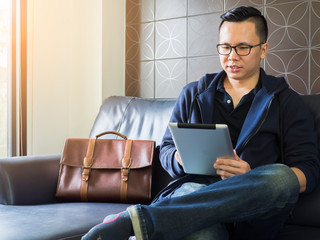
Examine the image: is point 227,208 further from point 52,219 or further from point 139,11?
point 139,11

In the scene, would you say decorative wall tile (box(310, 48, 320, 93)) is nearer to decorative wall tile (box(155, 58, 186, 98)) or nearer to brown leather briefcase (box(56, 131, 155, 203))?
decorative wall tile (box(155, 58, 186, 98))

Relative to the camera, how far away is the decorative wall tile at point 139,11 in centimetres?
251

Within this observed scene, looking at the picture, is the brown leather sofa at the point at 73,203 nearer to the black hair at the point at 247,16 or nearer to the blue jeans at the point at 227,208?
the blue jeans at the point at 227,208

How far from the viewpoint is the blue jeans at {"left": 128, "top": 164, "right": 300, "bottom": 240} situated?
3.27 ft

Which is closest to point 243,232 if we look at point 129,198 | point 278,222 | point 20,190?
point 278,222

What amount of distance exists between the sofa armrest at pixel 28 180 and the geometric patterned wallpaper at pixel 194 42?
0.95 metres

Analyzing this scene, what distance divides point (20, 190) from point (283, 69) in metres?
1.41

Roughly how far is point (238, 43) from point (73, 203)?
0.95 meters

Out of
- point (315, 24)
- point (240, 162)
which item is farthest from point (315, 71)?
point (240, 162)

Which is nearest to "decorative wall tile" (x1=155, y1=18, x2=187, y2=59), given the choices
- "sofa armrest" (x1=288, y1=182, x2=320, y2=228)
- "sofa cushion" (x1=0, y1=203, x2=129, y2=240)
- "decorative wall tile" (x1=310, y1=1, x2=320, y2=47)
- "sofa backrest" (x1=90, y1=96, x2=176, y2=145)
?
"sofa backrest" (x1=90, y1=96, x2=176, y2=145)

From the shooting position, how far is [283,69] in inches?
80.0

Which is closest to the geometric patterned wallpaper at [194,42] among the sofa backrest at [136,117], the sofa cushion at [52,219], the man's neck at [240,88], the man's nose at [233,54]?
the sofa backrest at [136,117]

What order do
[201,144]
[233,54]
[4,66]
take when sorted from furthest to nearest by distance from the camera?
1. [4,66]
2. [233,54]
3. [201,144]

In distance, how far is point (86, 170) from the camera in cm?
173
